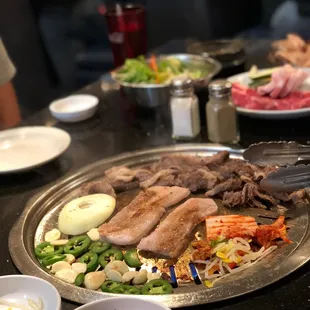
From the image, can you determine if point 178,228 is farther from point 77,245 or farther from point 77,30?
point 77,30

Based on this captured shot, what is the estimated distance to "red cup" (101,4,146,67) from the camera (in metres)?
2.44

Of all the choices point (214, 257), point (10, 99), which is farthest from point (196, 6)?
point (214, 257)

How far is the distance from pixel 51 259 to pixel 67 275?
0.08m

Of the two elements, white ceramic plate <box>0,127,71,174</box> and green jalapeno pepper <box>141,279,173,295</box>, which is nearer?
green jalapeno pepper <box>141,279,173,295</box>

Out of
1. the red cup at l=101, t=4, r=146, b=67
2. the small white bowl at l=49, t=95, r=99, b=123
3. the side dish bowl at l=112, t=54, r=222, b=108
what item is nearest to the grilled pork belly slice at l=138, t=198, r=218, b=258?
the side dish bowl at l=112, t=54, r=222, b=108

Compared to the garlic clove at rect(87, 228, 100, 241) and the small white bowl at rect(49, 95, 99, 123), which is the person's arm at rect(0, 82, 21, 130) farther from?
the garlic clove at rect(87, 228, 100, 241)

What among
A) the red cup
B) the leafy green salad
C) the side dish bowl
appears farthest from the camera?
the red cup

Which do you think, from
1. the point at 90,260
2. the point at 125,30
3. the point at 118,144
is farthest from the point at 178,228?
the point at 125,30

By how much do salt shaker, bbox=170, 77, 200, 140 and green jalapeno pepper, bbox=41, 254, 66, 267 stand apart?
0.70 m

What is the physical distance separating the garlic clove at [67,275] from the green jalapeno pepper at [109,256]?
0.24 ft

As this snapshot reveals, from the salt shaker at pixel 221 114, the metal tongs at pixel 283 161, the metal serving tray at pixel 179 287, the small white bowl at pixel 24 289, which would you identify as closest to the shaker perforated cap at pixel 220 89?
the salt shaker at pixel 221 114

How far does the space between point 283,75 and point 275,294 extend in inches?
39.4

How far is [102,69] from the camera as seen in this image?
15.1 feet

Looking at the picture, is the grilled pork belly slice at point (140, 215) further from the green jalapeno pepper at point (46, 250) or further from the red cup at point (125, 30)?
the red cup at point (125, 30)
